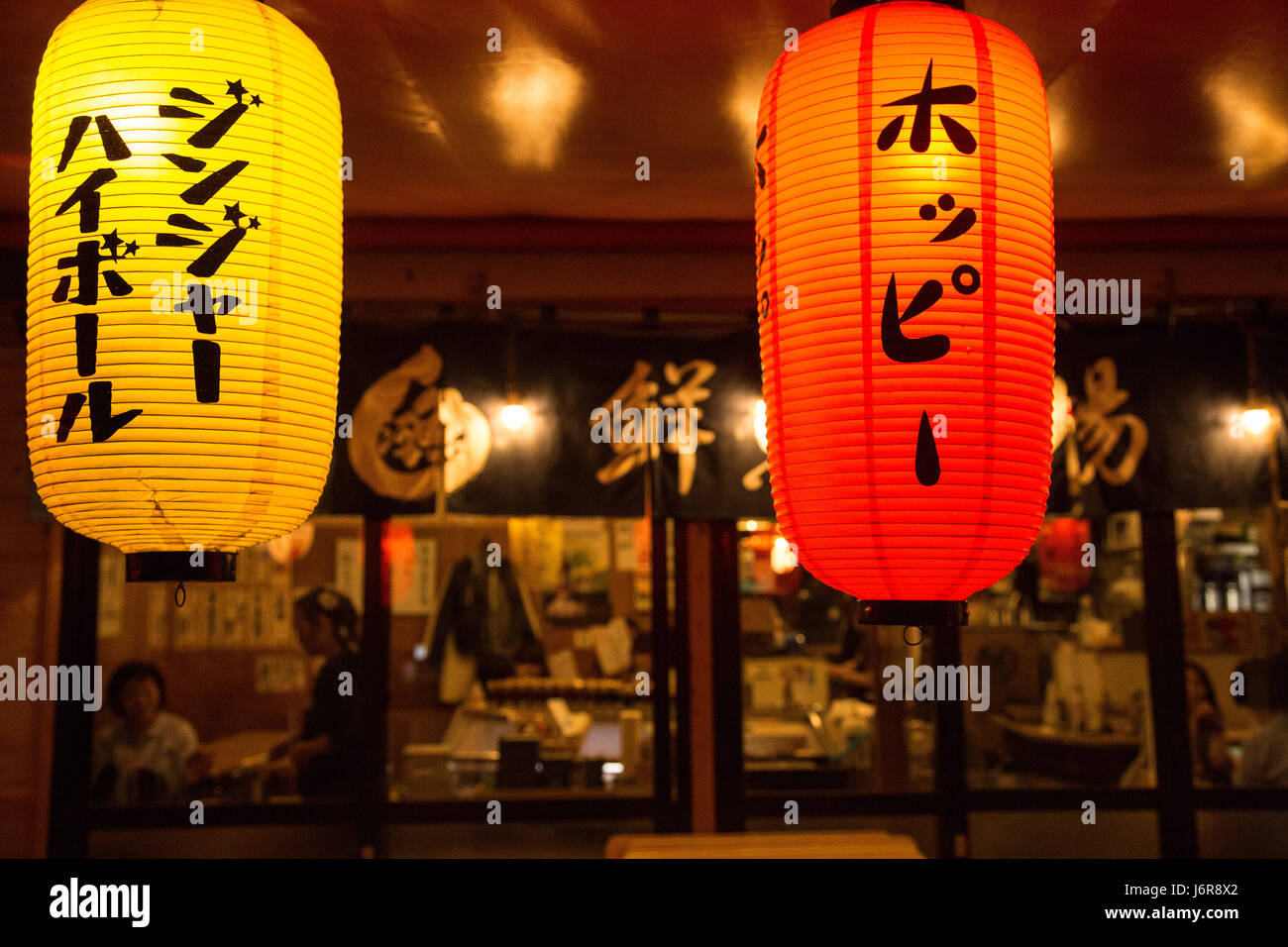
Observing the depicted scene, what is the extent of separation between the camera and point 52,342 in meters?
2.76

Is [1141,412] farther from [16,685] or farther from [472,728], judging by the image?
[16,685]

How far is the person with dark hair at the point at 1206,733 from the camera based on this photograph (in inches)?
275

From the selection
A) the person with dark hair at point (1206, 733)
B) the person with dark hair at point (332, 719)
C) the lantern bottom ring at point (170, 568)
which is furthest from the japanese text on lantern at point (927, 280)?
the person with dark hair at point (1206, 733)

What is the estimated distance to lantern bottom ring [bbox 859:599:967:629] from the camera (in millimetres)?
2916

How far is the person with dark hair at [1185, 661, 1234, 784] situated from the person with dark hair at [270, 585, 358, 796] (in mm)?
6201

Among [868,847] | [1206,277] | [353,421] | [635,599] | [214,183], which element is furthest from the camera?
[635,599]

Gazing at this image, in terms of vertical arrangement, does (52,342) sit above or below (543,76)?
below

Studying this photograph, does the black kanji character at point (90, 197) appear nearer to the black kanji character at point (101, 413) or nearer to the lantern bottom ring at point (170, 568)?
the black kanji character at point (101, 413)

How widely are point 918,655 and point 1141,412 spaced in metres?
2.40

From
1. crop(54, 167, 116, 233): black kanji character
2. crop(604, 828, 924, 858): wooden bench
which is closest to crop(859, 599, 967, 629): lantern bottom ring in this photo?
crop(604, 828, 924, 858): wooden bench

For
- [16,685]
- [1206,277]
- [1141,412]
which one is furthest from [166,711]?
[1206,277]

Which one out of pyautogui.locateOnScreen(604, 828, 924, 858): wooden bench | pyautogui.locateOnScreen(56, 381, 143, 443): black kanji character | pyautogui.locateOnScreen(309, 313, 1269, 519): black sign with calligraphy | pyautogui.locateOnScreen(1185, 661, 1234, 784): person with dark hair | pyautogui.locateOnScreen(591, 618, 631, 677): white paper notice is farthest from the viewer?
pyautogui.locateOnScreen(591, 618, 631, 677): white paper notice

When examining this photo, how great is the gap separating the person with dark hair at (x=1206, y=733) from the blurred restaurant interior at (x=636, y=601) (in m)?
0.04

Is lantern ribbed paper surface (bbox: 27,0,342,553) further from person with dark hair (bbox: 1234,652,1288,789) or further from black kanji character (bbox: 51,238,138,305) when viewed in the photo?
person with dark hair (bbox: 1234,652,1288,789)
